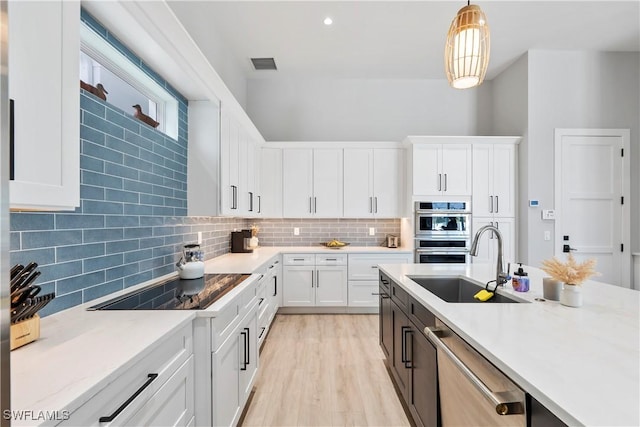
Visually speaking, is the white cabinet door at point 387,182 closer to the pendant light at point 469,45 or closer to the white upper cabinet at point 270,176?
the white upper cabinet at point 270,176

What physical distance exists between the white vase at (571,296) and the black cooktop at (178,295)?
1736 millimetres

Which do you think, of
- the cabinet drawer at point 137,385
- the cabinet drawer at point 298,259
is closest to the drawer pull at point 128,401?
the cabinet drawer at point 137,385

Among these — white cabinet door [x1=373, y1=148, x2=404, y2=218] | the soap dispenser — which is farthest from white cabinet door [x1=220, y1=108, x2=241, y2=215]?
the soap dispenser

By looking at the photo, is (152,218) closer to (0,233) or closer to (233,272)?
(233,272)

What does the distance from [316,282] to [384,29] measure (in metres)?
3.26

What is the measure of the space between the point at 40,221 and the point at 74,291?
38 centimetres

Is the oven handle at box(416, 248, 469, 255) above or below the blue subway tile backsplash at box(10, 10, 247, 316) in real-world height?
below

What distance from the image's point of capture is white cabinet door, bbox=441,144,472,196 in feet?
13.4

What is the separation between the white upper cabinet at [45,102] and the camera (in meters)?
0.83

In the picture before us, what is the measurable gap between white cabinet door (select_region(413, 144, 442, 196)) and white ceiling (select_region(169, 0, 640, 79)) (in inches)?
49.3

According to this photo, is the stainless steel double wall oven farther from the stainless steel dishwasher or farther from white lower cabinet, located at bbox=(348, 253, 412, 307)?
the stainless steel dishwasher

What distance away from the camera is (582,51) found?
3.96 meters

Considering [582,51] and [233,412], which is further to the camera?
[582,51]

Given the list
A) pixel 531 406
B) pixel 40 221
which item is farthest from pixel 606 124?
pixel 40 221
